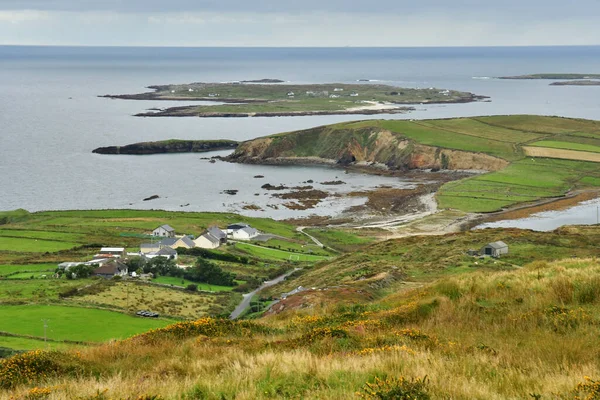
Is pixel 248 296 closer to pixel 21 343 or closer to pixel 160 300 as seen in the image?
pixel 160 300

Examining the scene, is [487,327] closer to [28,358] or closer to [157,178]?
[28,358]

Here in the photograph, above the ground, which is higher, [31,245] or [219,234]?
[219,234]

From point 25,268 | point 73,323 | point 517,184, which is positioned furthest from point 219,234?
point 517,184

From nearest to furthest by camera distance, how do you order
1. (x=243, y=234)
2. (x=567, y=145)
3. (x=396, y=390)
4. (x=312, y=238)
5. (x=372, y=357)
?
(x=396, y=390) → (x=372, y=357) → (x=243, y=234) → (x=312, y=238) → (x=567, y=145)

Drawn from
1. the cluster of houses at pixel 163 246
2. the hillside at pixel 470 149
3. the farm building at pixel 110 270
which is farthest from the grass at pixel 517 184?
the farm building at pixel 110 270

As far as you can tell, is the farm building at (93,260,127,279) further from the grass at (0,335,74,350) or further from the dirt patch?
the dirt patch

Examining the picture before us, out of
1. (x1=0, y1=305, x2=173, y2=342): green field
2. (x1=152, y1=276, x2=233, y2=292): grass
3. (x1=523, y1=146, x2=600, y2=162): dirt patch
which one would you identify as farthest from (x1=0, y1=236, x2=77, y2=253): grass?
(x1=523, y1=146, x2=600, y2=162): dirt patch
